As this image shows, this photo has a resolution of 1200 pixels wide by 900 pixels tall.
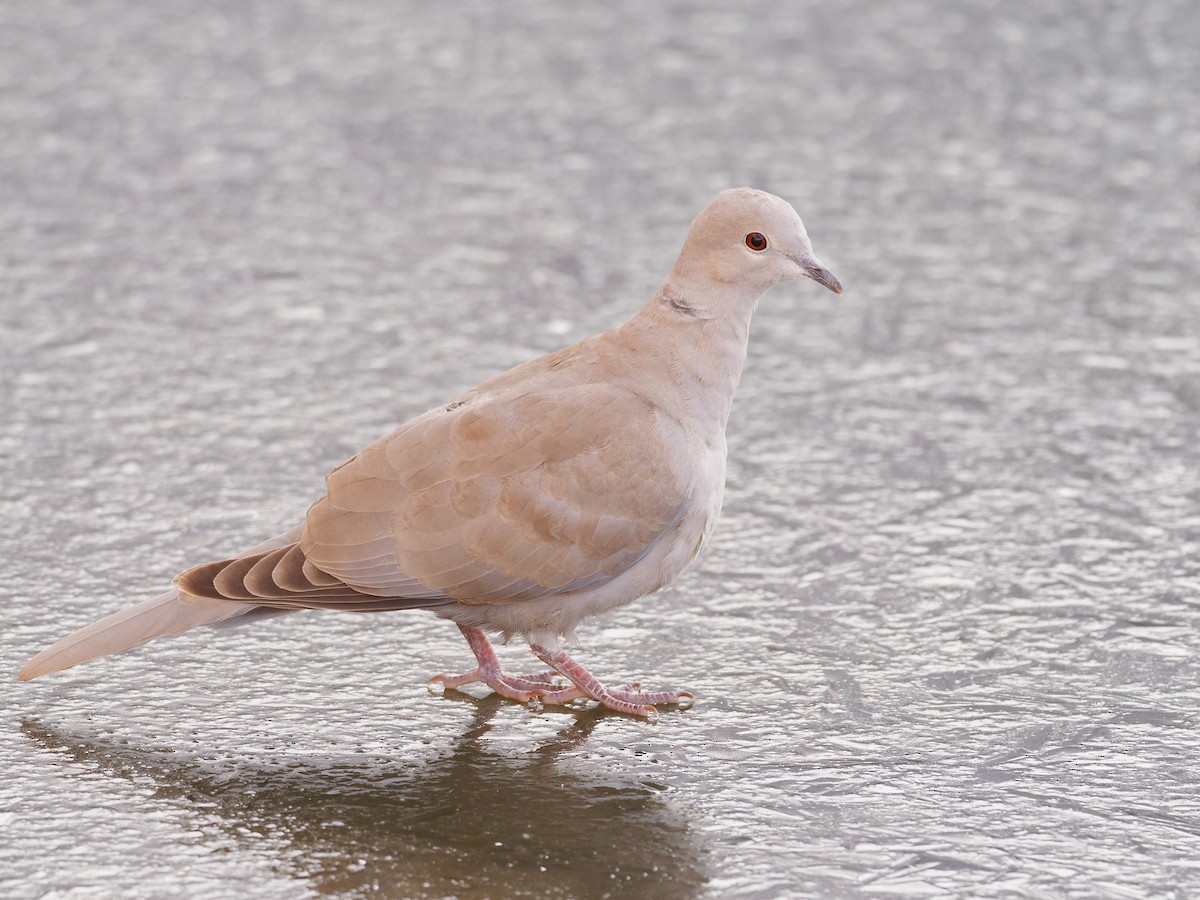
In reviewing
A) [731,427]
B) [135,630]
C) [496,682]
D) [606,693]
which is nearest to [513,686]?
[496,682]

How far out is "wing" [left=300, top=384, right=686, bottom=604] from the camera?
3488mm

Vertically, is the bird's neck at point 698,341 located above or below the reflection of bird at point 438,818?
above

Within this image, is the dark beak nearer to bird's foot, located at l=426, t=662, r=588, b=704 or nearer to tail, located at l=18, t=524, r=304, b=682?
bird's foot, located at l=426, t=662, r=588, b=704

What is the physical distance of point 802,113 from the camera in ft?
25.1

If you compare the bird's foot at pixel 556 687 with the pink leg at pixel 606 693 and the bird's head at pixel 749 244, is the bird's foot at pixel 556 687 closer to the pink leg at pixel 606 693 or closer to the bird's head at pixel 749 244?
the pink leg at pixel 606 693

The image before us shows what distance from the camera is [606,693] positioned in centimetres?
366

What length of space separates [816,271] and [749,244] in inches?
6.2

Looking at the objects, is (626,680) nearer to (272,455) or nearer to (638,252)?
(272,455)

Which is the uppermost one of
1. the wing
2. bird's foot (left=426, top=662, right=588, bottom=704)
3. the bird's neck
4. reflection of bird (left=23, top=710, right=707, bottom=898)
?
the bird's neck

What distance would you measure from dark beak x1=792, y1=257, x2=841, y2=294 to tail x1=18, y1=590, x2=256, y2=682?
1349 millimetres

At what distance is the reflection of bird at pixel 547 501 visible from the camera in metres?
3.48

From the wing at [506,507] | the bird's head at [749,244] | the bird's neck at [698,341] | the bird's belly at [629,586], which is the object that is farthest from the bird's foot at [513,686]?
the bird's head at [749,244]

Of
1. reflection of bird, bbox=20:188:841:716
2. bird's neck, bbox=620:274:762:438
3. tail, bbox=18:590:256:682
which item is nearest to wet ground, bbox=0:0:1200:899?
tail, bbox=18:590:256:682

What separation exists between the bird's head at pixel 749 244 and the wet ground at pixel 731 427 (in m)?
0.85
